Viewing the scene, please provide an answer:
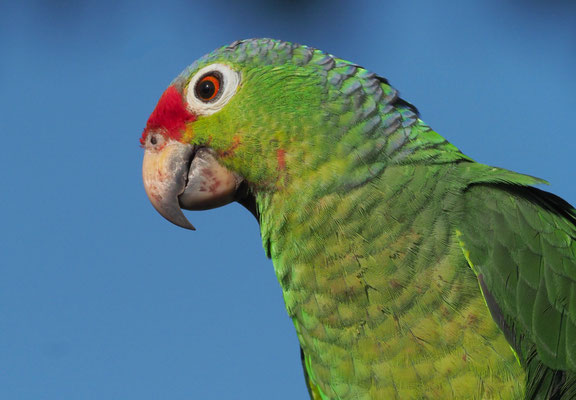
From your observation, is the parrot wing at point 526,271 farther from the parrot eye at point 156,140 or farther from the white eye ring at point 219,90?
the parrot eye at point 156,140

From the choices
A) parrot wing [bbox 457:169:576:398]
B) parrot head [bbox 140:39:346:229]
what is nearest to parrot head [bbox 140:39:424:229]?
parrot head [bbox 140:39:346:229]

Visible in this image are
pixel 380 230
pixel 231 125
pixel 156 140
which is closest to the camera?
pixel 380 230

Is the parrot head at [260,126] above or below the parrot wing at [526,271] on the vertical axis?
above

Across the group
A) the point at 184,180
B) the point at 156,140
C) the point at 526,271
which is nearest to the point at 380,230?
the point at 526,271

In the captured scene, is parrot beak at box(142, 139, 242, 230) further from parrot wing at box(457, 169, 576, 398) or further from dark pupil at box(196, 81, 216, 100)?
parrot wing at box(457, 169, 576, 398)

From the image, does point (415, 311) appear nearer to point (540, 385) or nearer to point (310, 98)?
point (540, 385)

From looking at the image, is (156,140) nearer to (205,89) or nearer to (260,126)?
(205,89)

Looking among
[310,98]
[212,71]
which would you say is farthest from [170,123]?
[310,98]

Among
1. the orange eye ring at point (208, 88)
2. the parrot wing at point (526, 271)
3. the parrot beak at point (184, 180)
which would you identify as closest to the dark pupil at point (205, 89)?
the orange eye ring at point (208, 88)
